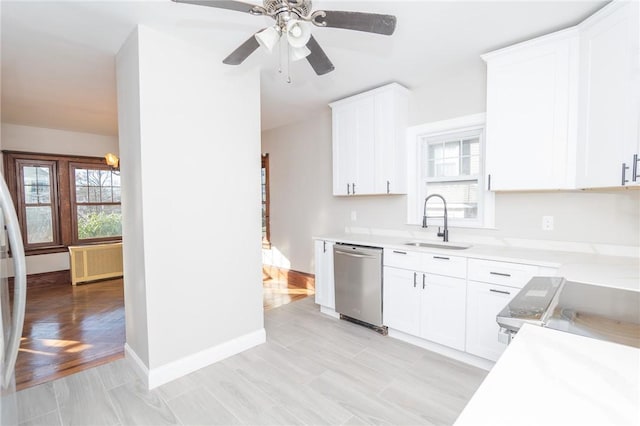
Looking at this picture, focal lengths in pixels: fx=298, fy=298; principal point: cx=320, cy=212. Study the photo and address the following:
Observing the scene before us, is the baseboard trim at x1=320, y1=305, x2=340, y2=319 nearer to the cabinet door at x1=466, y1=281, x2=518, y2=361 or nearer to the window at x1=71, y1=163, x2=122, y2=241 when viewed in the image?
the cabinet door at x1=466, y1=281, x2=518, y2=361

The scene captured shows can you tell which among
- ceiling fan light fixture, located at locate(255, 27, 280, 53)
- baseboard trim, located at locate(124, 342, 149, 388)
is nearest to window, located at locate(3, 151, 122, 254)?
baseboard trim, located at locate(124, 342, 149, 388)

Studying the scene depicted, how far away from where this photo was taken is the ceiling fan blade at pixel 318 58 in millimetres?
1701

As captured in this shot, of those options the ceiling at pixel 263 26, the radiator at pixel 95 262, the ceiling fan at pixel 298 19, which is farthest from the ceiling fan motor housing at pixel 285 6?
the radiator at pixel 95 262

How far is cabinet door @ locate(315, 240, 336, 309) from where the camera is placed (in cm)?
340

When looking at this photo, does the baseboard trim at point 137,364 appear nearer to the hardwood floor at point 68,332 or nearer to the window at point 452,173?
the hardwood floor at point 68,332

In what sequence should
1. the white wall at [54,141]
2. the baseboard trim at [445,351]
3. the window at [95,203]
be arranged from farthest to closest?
the window at [95,203] < the white wall at [54,141] < the baseboard trim at [445,351]

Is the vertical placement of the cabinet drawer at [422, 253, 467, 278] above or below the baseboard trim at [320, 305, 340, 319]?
above

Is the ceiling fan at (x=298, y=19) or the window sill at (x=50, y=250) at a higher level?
the ceiling fan at (x=298, y=19)

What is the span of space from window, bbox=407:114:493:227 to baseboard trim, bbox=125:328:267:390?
2063mm

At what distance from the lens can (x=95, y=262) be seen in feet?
16.5

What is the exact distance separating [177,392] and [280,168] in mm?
3464

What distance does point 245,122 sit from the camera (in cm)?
263

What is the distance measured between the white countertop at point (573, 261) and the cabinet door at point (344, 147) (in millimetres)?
905

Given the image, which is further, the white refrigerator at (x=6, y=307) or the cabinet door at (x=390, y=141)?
the cabinet door at (x=390, y=141)
